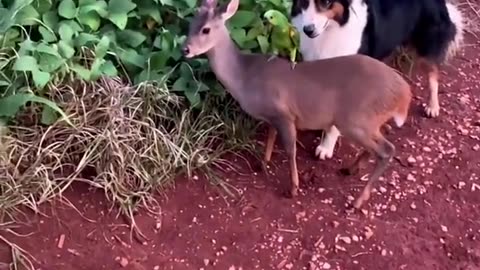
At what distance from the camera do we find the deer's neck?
12.6 ft

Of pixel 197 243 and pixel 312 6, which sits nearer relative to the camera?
pixel 197 243

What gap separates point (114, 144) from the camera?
382 cm

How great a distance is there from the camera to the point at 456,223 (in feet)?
12.7

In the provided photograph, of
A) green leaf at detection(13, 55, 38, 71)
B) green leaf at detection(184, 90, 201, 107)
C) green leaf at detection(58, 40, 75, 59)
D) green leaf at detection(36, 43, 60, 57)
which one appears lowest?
green leaf at detection(184, 90, 201, 107)

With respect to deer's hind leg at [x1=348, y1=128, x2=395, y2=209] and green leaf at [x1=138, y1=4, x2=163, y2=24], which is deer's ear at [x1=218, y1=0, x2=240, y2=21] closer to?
green leaf at [x1=138, y1=4, x2=163, y2=24]

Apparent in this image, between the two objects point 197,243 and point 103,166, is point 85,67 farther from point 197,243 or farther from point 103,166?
point 197,243

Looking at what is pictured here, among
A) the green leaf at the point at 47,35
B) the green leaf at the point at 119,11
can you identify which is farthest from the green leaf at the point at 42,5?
the green leaf at the point at 119,11

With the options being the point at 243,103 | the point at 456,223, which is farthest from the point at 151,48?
the point at 456,223

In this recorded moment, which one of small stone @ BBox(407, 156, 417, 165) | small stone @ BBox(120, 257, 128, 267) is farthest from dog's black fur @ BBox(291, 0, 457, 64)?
small stone @ BBox(120, 257, 128, 267)

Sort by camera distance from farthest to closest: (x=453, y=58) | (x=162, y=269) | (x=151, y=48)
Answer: (x=453, y=58), (x=151, y=48), (x=162, y=269)

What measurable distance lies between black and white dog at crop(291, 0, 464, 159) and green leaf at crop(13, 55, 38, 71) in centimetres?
105

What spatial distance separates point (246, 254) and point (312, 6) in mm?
1005

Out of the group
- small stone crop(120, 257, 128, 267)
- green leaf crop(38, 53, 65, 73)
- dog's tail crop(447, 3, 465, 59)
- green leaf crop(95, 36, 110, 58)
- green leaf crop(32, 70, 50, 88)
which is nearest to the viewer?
small stone crop(120, 257, 128, 267)

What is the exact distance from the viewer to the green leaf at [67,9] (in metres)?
4.06
